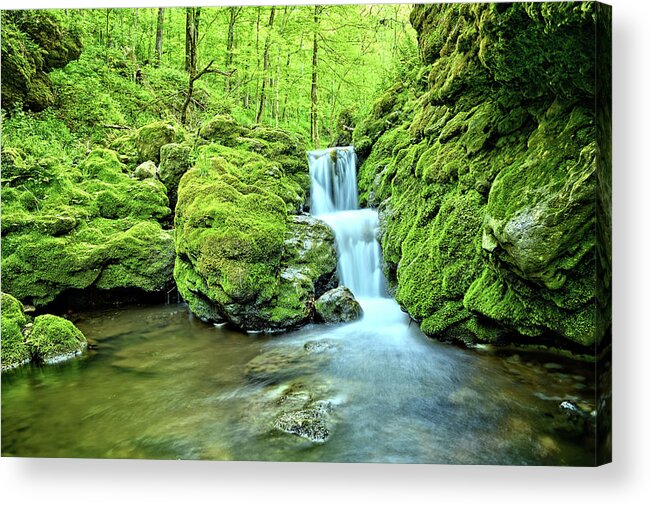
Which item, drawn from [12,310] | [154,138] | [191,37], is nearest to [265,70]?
[191,37]

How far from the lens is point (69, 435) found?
2.98 m

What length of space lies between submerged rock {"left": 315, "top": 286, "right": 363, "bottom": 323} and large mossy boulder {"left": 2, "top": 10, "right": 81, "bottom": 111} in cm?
321

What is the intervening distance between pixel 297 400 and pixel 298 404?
4cm

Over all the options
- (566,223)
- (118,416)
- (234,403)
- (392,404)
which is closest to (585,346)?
(566,223)

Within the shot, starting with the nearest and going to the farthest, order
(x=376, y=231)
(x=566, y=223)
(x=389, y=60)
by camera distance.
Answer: (x=566, y=223), (x=389, y=60), (x=376, y=231)

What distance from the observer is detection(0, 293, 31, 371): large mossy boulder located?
3340 millimetres

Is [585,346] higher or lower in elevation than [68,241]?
lower

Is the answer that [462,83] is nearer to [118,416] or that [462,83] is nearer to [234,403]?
[234,403]

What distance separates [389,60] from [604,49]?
6.69 ft

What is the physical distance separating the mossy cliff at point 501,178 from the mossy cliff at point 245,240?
109 cm

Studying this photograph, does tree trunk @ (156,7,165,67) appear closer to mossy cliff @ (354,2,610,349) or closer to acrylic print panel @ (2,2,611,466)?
acrylic print panel @ (2,2,611,466)

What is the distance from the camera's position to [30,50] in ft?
11.3

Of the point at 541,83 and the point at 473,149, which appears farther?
the point at 473,149

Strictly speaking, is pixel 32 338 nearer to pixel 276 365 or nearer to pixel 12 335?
pixel 12 335
